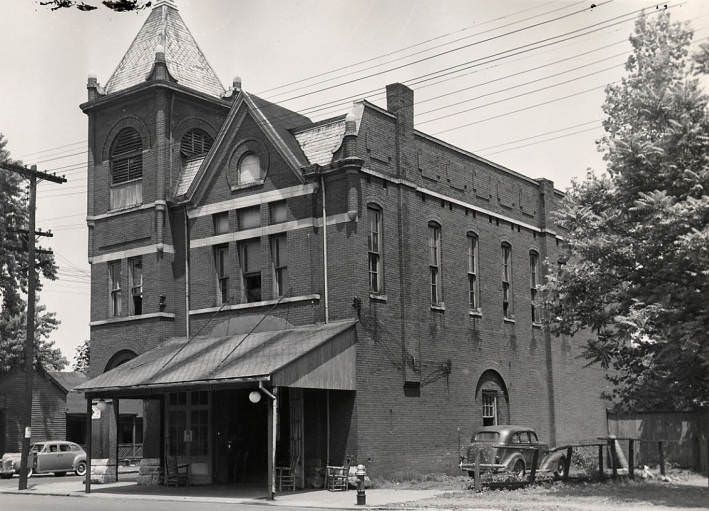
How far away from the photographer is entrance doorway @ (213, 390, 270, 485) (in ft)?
95.5

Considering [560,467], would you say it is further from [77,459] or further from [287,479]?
[77,459]

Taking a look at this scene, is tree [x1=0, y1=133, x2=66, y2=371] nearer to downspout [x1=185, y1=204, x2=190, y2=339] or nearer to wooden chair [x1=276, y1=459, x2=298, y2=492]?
downspout [x1=185, y1=204, x2=190, y2=339]

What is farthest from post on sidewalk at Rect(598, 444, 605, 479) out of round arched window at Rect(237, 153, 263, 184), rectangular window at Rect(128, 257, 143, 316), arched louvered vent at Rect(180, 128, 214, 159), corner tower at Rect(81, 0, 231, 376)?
arched louvered vent at Rect(180, 128, 214, 159)

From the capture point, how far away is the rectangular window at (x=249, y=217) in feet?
97.0

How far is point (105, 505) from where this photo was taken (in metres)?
23.0

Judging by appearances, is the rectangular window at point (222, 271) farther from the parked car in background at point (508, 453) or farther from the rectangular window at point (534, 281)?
the rectangular window at point (534, 281)

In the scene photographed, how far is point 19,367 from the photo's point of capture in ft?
157

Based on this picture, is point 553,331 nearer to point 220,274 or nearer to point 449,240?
point 449,240

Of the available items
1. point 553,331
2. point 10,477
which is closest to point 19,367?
point 10,477

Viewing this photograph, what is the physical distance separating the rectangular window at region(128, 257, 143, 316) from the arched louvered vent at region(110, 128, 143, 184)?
316 cm

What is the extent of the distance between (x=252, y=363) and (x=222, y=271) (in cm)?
657

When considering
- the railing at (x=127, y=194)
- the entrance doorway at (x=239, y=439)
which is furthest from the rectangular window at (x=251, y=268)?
the railing at (x=127, y=194)

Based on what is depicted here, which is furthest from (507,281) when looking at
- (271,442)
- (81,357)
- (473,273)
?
(81,357)

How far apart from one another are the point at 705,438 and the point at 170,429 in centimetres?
1647
